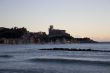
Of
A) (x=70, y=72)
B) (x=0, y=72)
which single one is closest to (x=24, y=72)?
(x=0, y=72)

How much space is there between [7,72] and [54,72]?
4987mm

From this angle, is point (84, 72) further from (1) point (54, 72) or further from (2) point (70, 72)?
(1) point (54, 72)

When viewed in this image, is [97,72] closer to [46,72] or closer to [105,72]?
[105,72]

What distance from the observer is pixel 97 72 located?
28.7 meters

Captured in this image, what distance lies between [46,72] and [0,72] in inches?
192

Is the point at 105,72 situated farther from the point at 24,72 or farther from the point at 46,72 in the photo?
the point at 24,72

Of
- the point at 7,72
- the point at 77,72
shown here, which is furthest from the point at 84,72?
the point at 7,72

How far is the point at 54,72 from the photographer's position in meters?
28.2

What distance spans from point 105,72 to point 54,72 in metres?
5.52

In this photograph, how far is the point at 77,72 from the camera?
1126 inches

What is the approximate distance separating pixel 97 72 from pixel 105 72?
0.86m

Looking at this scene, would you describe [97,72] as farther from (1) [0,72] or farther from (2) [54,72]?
(1) [0,72]

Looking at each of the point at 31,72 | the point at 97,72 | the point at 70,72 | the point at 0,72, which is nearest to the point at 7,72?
the point at 0,72

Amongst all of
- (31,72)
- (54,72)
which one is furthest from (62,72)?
(31,72)
